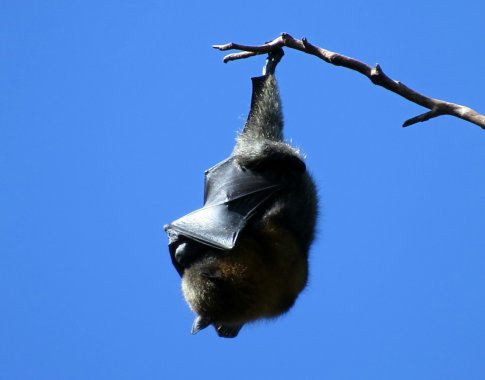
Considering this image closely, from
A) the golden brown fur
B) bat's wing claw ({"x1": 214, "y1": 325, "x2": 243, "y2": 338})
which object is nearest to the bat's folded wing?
the golden brown fur

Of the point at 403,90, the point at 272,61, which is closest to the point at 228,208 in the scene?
the point at 272,61

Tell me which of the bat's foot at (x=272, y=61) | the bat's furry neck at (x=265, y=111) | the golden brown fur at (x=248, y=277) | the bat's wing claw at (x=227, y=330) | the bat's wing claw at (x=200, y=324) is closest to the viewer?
the golden brown fur at (x=248, y=277)

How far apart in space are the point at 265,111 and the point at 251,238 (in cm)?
109

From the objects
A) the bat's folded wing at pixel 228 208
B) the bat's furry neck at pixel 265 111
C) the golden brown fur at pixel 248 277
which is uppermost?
the bat's furry neck at pixel 265 111

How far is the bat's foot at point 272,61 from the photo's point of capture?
5367 millimetres

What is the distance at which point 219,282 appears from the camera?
499 cm

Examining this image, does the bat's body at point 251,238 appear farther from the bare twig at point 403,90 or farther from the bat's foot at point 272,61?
the bare twig at point 403,90

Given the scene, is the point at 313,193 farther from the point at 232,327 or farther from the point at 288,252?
the point at 232,327

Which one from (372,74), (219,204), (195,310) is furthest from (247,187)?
(372,74)

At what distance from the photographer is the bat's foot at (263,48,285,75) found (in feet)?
17.6

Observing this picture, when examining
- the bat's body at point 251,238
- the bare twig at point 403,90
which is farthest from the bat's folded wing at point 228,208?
the bare twig at point 403,90

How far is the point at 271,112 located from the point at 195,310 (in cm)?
168

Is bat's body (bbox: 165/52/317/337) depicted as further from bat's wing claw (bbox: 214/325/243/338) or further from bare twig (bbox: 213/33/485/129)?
bare twig (bbox: 213/33/485/129)

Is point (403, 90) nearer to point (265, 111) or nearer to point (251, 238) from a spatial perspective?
point (251, 238)
